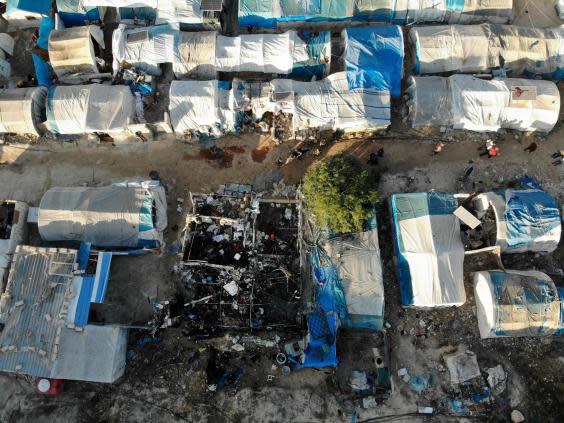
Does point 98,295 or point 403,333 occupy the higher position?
point 98,295

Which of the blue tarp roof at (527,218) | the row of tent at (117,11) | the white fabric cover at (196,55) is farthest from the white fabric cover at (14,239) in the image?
the blue tarp roof at (527,218)

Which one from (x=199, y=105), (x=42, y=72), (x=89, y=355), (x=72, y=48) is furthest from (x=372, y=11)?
(x=89, y=355)

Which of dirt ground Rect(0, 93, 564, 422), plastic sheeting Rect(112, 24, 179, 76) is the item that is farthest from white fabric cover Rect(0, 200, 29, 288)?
plastic sheeting Rect(112, 24, 179, 76)

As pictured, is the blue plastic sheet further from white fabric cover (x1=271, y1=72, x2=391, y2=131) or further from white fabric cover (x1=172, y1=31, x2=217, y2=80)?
white fabric cover (x1=271, y1=72, x2=391, y2=131)

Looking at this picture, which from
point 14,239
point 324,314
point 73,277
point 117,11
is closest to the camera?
point 73,277

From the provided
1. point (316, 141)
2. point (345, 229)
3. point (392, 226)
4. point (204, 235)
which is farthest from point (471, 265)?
point (204, 235)

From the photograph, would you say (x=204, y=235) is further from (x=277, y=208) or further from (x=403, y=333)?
(x=403, y=333)

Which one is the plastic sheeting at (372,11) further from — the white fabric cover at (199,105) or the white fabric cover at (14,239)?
the white fabric cover at (14,239)

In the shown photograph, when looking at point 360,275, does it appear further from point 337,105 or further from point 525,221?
point 337,105
